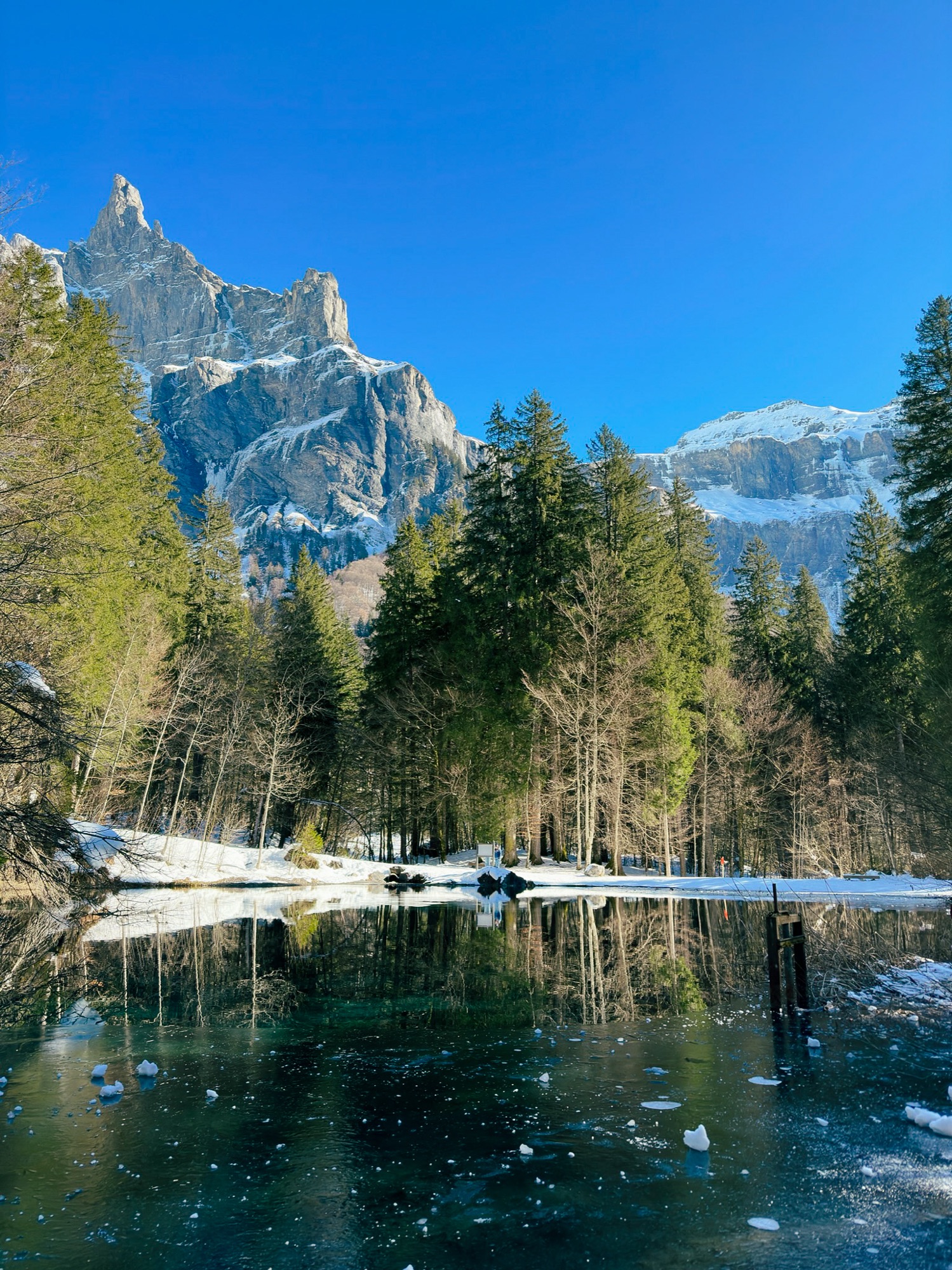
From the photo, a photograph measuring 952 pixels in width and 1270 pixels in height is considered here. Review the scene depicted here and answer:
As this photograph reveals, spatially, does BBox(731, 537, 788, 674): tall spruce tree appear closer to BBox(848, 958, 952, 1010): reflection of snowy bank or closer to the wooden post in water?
BBox(848, 958, 952, 1010): reflection of snowy bank

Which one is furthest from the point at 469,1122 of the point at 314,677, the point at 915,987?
the point at 314,677

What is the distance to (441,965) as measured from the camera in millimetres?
15148

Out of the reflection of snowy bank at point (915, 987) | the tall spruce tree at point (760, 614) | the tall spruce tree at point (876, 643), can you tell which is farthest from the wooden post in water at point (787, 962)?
the tall spruce tree at point (760, 614)

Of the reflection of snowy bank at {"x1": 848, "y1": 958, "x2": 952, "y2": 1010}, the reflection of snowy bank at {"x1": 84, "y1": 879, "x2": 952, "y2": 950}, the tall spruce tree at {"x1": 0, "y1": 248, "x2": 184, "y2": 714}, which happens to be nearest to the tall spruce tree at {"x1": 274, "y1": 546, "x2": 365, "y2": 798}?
the tall spruce tree at {"x1": 0, "y1": 248, "x2": 184, "y2": 714}

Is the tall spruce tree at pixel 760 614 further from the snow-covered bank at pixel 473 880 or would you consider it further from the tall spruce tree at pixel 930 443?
the tall spruce tree at pixel 930 443

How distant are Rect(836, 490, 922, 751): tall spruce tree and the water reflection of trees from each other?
708 inches

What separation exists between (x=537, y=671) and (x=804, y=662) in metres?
21.2

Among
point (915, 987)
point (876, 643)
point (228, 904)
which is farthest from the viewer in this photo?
point (876, 643)

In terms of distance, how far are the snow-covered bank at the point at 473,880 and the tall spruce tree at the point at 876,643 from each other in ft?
30.5

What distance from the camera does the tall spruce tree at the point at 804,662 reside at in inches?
1752

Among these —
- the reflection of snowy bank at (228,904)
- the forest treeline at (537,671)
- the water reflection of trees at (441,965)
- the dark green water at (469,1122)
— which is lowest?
the reflection of snowy bank at (228,904)

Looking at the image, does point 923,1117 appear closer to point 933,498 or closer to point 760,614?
point 933,498

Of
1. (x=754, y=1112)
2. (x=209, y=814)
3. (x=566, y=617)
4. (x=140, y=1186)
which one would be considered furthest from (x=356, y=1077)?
(x=209, y=814)

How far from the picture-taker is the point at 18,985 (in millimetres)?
13156
